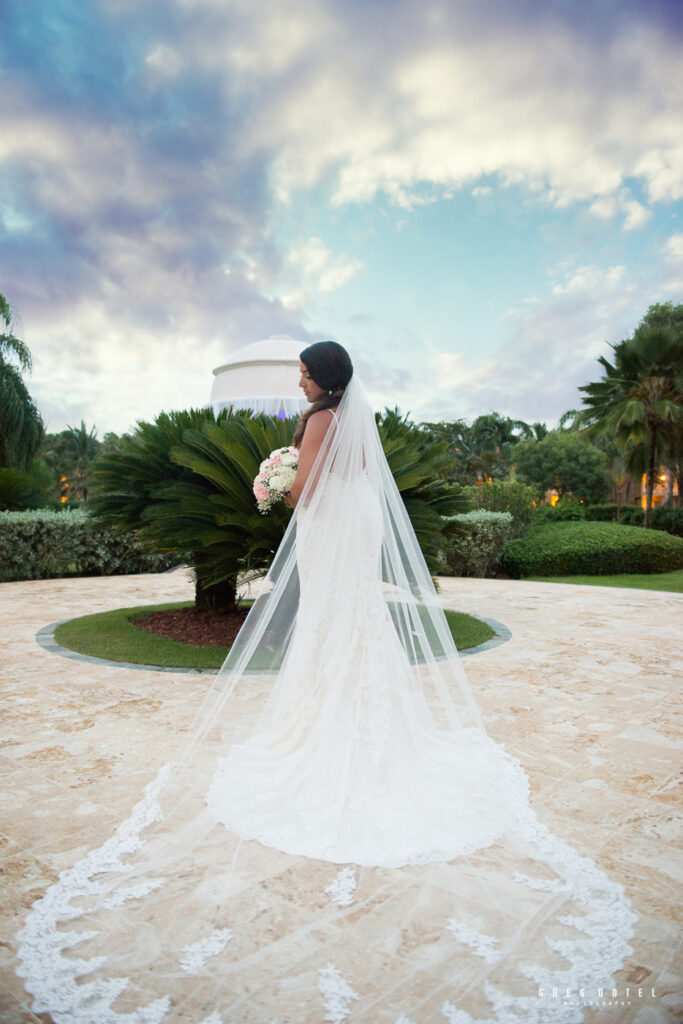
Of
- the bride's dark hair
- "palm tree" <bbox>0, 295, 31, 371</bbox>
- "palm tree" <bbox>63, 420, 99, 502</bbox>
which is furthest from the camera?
"palm tree" <bbox>63, 420, 99, 502</bbox>

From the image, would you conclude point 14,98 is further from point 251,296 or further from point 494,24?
point 494,24

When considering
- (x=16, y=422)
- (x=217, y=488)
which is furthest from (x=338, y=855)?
(x=16, y=422)

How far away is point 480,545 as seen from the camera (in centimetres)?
1355

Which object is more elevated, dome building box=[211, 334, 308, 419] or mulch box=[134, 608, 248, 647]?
dome building box=[211, 334, 308, 419]

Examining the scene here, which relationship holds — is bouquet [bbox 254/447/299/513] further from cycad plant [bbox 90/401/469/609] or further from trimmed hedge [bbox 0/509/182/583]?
trimmed hedge [bbox 0/509/182/583]

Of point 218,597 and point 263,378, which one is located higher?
point 263,378

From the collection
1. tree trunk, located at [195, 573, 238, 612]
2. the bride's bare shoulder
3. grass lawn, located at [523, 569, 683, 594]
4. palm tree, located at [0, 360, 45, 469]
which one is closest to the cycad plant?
tree trunk, located at [195, 573, 238, 612]

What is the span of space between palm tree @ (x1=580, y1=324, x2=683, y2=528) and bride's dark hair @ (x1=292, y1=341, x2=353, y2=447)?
643 inches

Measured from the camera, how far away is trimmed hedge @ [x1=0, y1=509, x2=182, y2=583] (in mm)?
11148

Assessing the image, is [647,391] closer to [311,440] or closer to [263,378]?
[263,378]

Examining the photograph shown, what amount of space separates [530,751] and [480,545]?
10325mm

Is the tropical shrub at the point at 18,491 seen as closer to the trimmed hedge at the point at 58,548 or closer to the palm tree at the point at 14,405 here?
the trimmed hedge at the point at 58,548

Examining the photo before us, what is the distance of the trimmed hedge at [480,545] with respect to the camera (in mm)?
13389

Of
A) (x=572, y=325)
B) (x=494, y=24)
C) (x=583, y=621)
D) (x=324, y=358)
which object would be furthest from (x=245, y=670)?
(x=572, y=325)
